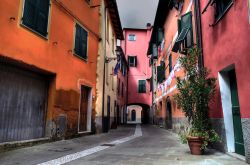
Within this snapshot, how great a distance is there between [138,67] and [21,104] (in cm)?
2355

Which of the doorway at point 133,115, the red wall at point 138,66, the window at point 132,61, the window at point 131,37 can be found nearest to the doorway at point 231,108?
the red wall at point 138,66

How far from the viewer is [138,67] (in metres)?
30.1

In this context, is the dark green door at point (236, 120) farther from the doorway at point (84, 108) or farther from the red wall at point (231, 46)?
the doorway at point (84, 108)

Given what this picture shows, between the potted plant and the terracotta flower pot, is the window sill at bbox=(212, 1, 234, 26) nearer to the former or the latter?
the potted plant

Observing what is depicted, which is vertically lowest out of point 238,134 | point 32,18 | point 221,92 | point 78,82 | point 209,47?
point 238,134

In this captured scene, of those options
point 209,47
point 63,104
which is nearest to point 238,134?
point 209,47

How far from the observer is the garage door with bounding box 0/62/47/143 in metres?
6.58

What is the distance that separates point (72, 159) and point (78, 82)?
5.23m

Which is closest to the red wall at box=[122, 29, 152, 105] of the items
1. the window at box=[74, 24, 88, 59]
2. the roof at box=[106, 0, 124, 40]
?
the roof at box=[106, 0, 124, 40]

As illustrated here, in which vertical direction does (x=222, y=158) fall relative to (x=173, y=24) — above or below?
below

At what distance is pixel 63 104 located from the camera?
29.3ft

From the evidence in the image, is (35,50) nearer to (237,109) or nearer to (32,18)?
(32,18)

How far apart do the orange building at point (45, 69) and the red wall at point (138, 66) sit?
18.0 m

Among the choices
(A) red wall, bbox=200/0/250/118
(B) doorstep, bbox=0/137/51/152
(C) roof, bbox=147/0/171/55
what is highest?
(C) roof, bbox=147/0/171/55
